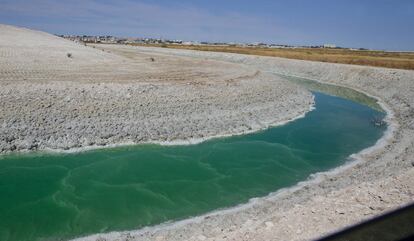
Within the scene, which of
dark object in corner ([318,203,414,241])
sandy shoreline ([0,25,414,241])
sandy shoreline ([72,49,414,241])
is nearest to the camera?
dark object in corner ([318,203,414,241])

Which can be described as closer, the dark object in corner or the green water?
the dark object in corner

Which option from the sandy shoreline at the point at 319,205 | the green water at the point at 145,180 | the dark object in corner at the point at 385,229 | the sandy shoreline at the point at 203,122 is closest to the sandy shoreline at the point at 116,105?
the sandy shoreline at the point at 203,122

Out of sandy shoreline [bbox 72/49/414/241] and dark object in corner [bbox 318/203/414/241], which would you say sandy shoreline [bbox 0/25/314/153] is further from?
dark object in corner [bbox 318/203/414/241]

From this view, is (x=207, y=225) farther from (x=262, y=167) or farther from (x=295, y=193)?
(x=262, y=167)

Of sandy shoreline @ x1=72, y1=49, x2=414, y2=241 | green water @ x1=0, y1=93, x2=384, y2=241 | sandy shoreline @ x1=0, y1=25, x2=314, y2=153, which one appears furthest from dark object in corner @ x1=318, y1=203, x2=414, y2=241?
sandy shoreline @ x1=0, y1=25, x2=314, y2=153

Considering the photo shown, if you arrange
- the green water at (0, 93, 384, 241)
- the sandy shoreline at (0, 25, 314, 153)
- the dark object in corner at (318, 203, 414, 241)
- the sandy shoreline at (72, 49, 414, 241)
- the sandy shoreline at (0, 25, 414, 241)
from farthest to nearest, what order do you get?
the sandy shoreline at (0, 25, 314, 153) → the green water at (0, 93, 384, 241) → the sandy shoreline at (0, 25, 414, 241) → the sandy shoreline at (72, 49, 414, 241) → the dark object in corner at (318, 203, 414, 241)

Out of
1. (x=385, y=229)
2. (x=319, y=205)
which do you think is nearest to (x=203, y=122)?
(x=319, y=205)
